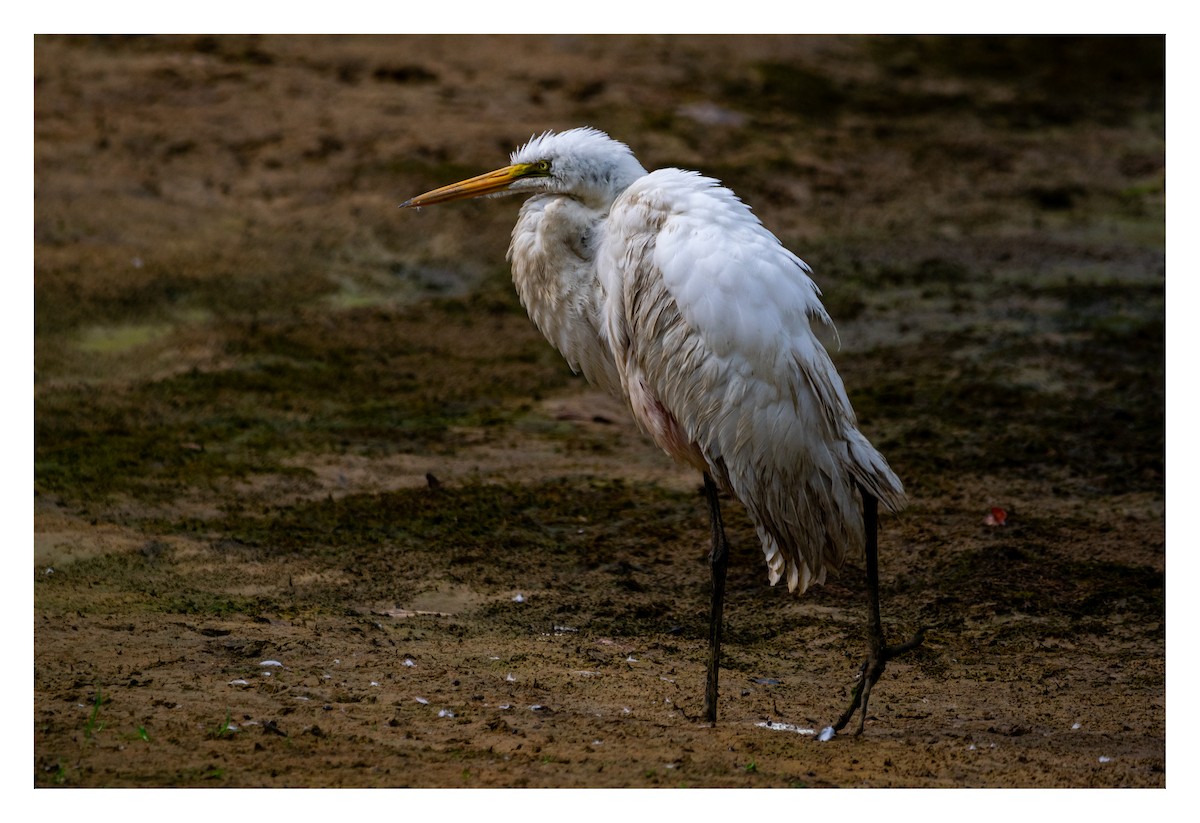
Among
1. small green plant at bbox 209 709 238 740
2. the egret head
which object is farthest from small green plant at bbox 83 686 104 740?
the egret head

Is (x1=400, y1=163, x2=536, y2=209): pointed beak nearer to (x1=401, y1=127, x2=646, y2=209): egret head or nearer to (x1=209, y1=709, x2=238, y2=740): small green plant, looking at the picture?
(x1=401, y1=127, x2=646, y2=209): egret head

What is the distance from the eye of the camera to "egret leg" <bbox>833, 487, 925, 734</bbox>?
4.17 m

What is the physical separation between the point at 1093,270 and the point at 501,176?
644 centimetres

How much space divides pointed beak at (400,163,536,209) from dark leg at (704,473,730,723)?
48.9 inches

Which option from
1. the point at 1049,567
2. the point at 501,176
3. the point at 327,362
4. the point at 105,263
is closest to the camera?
the point at 501,176

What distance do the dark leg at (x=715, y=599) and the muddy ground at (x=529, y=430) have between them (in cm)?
10

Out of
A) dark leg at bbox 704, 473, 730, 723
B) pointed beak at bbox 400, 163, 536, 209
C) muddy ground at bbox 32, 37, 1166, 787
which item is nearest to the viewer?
muddy ground at bbox 32, 37, 1166, 787

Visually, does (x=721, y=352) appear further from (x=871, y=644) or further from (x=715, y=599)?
(x=871, y=644)

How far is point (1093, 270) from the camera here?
9883 mm

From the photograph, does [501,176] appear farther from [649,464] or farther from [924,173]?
[924,173]

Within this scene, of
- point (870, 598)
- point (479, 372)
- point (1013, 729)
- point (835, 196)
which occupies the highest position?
point (835, 196)

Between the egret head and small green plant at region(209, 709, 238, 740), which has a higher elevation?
the egret head

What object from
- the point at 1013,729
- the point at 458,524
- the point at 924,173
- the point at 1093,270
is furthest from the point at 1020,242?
the point at 1013,729

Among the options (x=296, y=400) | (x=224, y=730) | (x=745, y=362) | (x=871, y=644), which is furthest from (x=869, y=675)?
(x=296, y=400)
